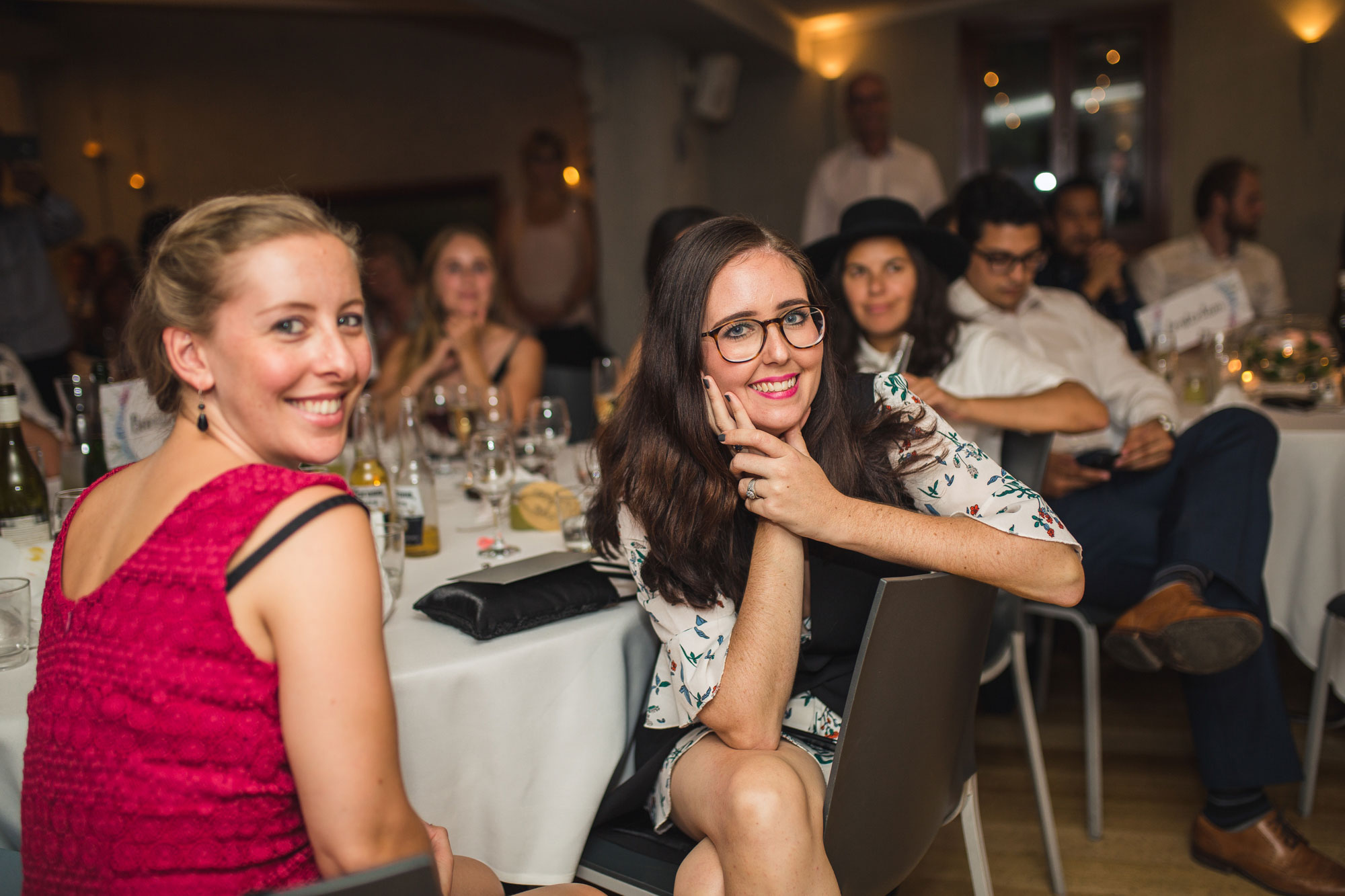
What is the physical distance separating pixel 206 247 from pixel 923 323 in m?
2.00

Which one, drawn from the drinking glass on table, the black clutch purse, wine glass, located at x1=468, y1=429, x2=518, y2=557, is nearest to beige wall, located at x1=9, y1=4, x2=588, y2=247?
the drinking glass on table

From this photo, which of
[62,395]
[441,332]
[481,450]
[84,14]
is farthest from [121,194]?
[481,450]

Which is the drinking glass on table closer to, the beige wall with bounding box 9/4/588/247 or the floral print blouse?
the floral print blouse

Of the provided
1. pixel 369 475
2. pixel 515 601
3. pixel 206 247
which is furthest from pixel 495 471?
pixel 206 247

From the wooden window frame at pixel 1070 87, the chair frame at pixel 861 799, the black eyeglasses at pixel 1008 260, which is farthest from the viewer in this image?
the wooden window frame at pixel 1070 87

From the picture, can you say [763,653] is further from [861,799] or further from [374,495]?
[374,495]

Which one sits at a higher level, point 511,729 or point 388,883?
point 388,883

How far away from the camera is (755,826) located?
4.06 feet

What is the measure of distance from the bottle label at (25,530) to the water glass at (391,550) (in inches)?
29.9

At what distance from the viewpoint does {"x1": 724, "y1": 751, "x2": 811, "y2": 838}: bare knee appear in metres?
1.24

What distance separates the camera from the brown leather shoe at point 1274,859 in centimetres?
206

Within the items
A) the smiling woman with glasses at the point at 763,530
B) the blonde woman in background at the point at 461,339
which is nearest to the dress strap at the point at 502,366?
the blonde woman in background at the point at 461,339

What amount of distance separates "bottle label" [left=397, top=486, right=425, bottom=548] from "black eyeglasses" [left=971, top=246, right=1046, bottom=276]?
1.89m

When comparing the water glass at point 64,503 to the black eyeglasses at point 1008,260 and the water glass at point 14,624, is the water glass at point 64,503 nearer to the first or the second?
the water glass at point 14,624
